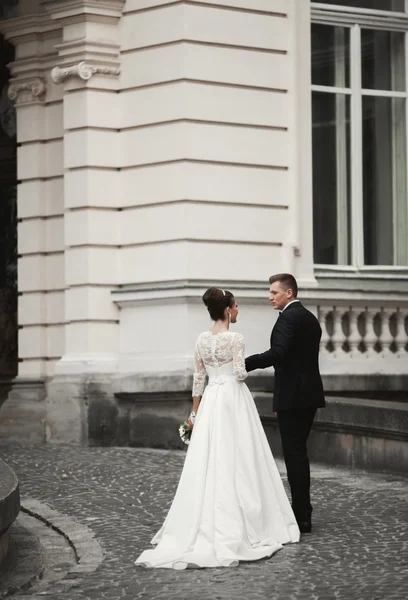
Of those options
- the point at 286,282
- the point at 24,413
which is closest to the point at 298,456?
the point at 286,282

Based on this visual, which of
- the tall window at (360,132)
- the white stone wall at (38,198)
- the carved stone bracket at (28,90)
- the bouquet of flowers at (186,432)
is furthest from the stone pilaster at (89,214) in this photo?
the bouquet of flowers at (186,432)

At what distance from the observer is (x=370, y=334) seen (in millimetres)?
15773

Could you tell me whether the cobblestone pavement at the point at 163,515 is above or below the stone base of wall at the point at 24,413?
below

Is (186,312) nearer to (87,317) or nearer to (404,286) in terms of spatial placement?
(87,317)

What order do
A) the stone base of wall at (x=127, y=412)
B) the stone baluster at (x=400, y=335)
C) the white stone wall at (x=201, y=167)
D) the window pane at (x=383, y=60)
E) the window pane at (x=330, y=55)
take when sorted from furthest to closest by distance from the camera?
the window pane at (x=383, y=60), the window pane at (x=330, y=55), the stone baluster at (x=400, y=335), the white stone wall at (x=201, y=167), the stone base of wall at (x=127, y=412)

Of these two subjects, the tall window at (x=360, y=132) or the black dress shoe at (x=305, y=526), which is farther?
the tall window at (x=360, y=132)

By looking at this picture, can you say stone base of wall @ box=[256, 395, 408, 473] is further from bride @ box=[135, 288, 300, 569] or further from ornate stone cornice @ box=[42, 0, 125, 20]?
ornate stone cornice @ box=[42, 0, 125, 20]

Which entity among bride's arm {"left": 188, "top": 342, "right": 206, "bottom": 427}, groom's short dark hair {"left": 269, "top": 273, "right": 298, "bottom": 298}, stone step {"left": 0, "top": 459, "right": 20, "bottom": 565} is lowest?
stone step {"left": 0, "top": 459, "right": 20, "bottom": 565}

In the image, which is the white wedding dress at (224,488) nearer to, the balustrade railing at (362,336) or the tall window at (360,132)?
the balustrade railing at (362,336)

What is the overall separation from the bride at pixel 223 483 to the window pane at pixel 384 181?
7.16 metres

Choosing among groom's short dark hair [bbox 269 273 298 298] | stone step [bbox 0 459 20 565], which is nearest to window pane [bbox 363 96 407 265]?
groom's short dark hair [bbox 269 273 298 298]

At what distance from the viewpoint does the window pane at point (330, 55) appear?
16234mm

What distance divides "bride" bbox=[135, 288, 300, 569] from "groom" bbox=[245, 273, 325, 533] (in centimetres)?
23

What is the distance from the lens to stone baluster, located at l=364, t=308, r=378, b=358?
51.7 ft
